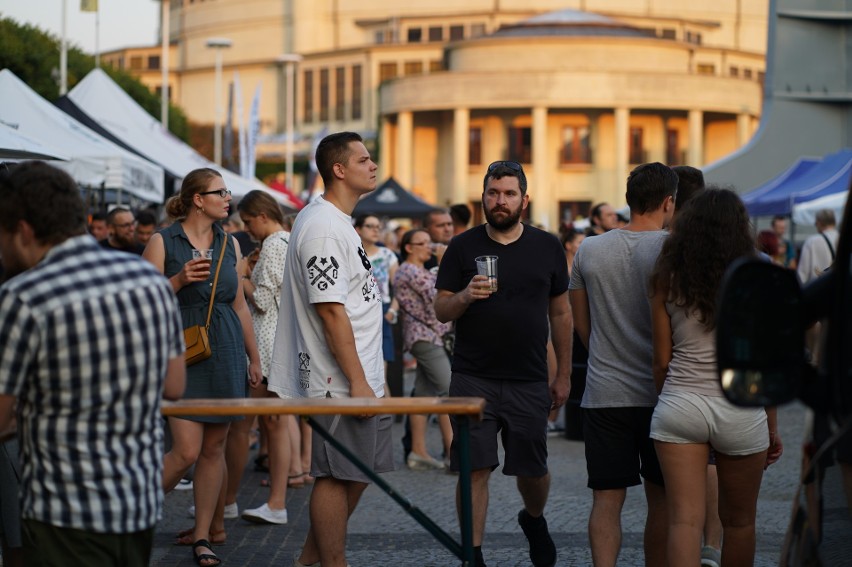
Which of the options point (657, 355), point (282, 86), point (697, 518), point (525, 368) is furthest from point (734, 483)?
point (282, 86)

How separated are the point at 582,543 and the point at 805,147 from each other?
22.0 meters

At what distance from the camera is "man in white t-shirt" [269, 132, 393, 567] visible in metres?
6.10

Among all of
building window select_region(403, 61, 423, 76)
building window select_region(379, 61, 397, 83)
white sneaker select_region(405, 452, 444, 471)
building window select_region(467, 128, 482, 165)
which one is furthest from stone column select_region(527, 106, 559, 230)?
white sneaker select_region(405, 452, 444, 471)

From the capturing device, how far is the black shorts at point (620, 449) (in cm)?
630

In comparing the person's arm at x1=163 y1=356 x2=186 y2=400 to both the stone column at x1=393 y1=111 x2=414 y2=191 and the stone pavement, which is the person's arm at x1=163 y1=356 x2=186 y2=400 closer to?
the stone pavement

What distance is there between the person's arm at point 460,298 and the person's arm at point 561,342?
0.49m

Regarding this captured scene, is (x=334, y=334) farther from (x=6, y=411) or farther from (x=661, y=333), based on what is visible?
(x=6, y=411)

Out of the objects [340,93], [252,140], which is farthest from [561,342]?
[340,93]

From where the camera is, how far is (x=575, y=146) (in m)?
85.3

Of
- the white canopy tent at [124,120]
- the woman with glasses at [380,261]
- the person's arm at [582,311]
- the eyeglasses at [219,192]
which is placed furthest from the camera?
the white canopy tent at [124,120]

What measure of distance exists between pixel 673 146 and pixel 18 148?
77967mm

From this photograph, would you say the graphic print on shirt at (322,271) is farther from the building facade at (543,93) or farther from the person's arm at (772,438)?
the building facade at (543,93)

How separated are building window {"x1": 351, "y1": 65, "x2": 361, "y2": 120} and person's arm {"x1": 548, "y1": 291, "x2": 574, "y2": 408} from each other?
90370mm

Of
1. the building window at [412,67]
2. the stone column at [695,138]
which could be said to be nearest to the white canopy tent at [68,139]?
the stone column at [695,138]
